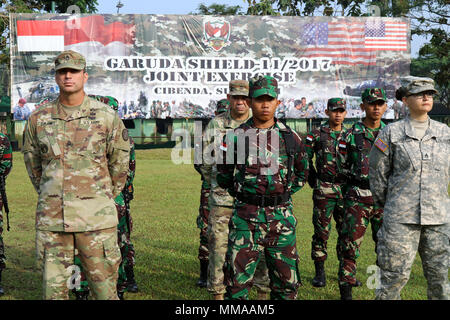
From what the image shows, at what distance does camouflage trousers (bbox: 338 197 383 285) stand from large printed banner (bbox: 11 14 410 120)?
85.2ft

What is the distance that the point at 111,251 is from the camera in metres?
4.18

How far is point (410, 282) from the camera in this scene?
6672 millimetres

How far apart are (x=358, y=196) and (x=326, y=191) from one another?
810 mm

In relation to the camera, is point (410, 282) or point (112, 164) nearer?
point (112, 164)

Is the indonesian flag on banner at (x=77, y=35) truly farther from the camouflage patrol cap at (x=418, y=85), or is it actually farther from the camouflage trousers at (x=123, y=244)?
the camouflage patrol cap at (x=418, y=85)

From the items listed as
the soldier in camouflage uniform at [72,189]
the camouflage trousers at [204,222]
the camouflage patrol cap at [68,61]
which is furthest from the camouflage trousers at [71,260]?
the camouflage trousers at [204,222]

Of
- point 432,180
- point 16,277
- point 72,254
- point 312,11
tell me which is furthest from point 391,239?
point 312,11

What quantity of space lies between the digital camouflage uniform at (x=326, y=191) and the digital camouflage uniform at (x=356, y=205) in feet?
1.57

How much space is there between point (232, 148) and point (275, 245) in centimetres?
90

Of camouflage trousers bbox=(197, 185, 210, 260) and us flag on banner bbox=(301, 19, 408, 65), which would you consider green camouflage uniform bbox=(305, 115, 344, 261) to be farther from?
us flag on banner bbox=(301, 19, 408, 65)

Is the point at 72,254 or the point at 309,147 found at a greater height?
the point at 309,147

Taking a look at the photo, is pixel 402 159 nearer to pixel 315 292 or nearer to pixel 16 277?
pixel 315 292

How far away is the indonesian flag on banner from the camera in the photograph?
→ 3066cm

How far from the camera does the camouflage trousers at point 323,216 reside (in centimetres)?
675
